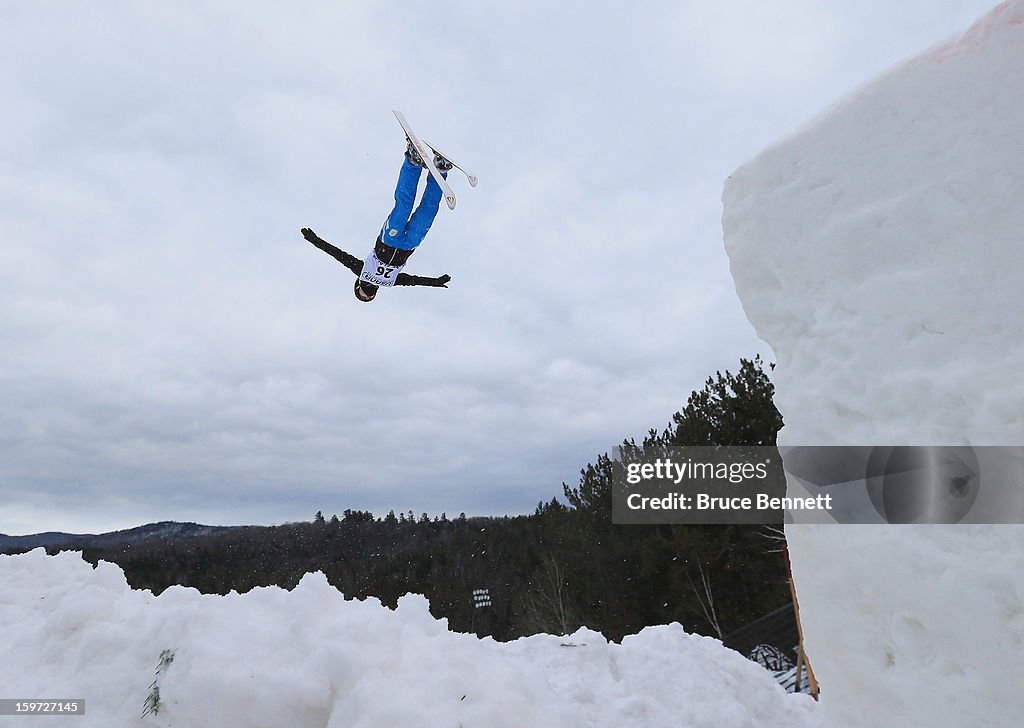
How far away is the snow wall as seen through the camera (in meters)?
2.39

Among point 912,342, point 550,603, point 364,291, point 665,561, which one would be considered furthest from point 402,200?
point 550,603

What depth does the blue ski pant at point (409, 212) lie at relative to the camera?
6.88 metres

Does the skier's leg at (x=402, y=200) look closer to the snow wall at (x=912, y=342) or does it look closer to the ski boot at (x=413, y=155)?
the ski boot at (x=413, y=155)

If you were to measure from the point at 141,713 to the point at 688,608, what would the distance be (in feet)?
44.4

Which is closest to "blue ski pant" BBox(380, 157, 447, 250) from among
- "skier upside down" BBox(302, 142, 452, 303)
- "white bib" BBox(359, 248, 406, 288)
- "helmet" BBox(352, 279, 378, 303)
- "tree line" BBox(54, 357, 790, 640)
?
"skier upside down" BBox(302, 142, 452, 303)

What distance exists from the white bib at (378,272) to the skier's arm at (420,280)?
115mm

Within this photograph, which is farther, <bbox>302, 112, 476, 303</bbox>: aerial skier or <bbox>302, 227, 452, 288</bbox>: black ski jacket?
<bbox>302, 227, 452, 288</bbox>: black ski jacket

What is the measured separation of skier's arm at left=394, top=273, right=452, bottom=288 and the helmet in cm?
33

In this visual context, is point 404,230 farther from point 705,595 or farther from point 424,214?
point 705,595

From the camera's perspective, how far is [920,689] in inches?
101

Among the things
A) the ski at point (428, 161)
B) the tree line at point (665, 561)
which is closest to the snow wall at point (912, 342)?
the ski at point (428, 161)

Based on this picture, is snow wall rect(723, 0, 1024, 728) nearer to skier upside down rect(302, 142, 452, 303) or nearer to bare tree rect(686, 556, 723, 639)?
skier upside down rect(302, 142, 452, 303)

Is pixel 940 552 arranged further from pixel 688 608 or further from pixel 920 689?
pixel 688 608

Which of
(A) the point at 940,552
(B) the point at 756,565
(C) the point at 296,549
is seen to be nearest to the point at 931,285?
(A) the point at 940,552
